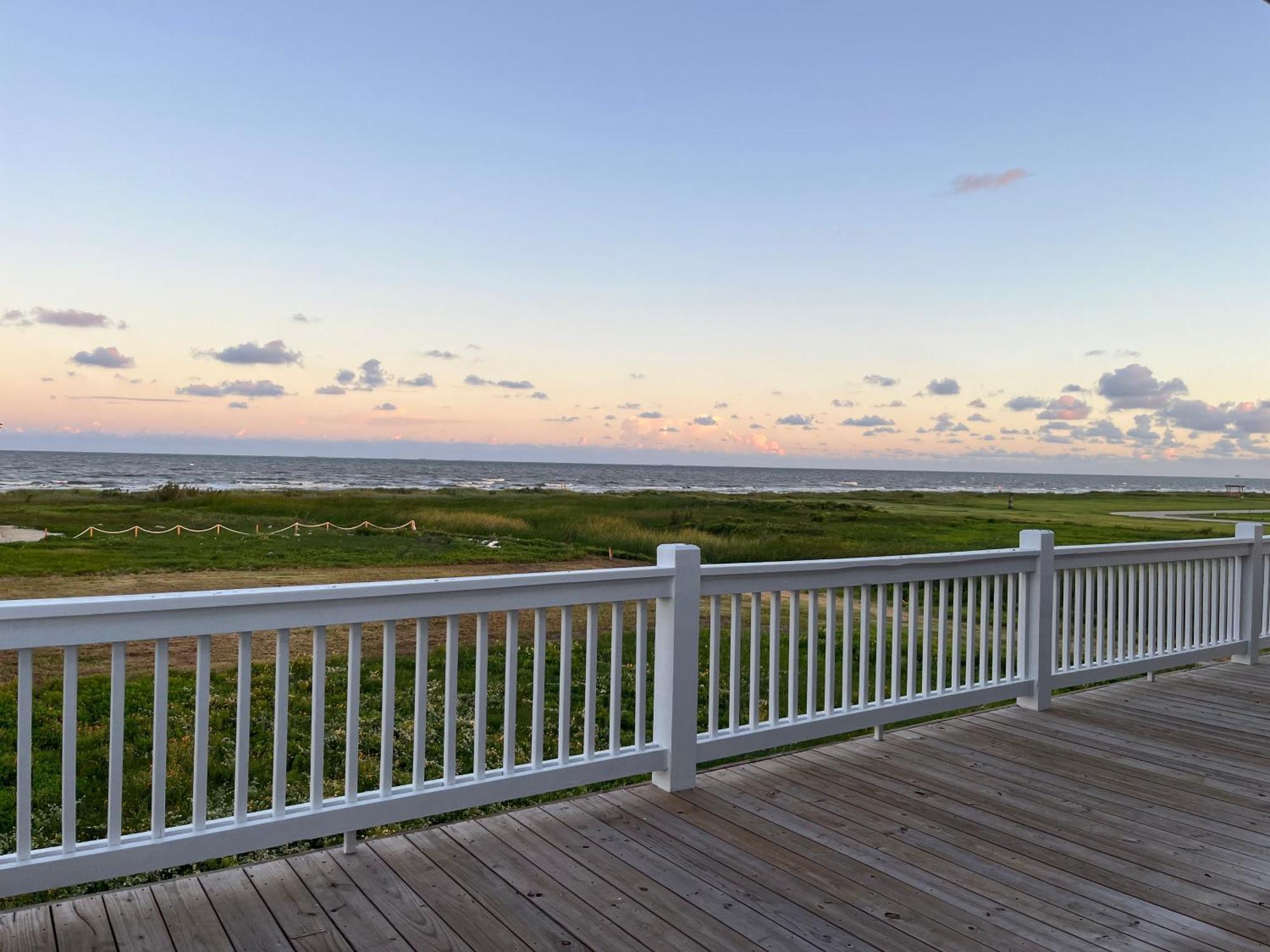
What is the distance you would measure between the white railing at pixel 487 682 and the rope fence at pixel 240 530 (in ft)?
54.2

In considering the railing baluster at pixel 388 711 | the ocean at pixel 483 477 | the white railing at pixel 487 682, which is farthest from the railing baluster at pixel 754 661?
the ocean at pixel 483 477

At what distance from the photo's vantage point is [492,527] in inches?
933

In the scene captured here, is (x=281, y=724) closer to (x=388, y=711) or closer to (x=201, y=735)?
(x=201, y=735)

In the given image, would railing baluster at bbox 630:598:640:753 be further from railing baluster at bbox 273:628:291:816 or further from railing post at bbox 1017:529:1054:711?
railing post at bbox 1017:529:1054:711

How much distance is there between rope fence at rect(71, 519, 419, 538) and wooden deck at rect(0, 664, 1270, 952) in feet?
66.6

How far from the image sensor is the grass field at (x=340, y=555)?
5547 millimetres

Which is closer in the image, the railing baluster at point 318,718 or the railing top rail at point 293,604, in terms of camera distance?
the railing top rail at point 293,604

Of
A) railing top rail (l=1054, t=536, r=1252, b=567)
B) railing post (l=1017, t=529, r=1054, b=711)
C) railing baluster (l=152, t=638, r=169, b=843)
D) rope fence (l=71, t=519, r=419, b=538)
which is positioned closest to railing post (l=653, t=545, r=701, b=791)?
railing baluster (l=152, t=638, r=169, b=843)

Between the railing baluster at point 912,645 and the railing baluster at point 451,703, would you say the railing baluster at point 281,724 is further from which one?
the railing baluster at point 912,645

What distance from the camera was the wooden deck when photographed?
2.21 m

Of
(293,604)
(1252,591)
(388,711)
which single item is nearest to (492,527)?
(1252,591)

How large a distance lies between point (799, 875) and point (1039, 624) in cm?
263

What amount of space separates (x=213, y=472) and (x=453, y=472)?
975 inches

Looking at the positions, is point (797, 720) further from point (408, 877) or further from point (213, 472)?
point (213, 472)
